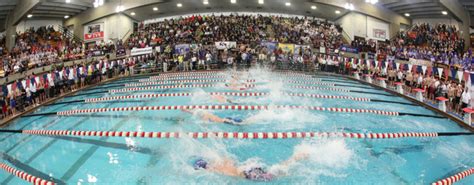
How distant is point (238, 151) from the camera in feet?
23.2

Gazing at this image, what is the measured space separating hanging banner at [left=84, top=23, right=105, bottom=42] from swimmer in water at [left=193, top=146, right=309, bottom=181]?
2472 centimetres

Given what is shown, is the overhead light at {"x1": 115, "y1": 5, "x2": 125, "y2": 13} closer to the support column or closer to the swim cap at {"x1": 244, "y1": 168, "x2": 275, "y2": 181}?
the support column

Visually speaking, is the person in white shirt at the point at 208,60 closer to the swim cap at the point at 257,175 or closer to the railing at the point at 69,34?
the railing at the point at 69,34

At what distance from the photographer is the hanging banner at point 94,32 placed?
2769 centimetres

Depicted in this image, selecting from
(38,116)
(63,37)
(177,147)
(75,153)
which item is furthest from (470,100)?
(63,37)

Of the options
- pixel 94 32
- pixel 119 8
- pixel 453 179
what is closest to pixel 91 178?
pixel 453 179

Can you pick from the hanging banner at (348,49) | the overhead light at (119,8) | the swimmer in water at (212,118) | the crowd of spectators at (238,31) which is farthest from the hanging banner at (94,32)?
the swimmer in water at (212,118)

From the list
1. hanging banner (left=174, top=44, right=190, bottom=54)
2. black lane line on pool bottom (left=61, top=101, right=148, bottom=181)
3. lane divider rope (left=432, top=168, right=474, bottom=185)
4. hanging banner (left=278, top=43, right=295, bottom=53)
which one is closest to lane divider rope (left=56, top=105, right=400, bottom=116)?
black lane line on pool bottom (left=61, top=101, right=148, bottom=181)

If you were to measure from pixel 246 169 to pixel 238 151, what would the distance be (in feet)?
3.08

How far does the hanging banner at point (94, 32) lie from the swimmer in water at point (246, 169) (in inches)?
973

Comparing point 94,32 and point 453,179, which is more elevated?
point 94,32

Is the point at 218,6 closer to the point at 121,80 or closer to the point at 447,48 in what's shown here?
the point at 121,80

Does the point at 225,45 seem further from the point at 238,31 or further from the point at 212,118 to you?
Result: the point at 212,118

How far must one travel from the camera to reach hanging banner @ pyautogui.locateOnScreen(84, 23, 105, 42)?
27.7 meters
